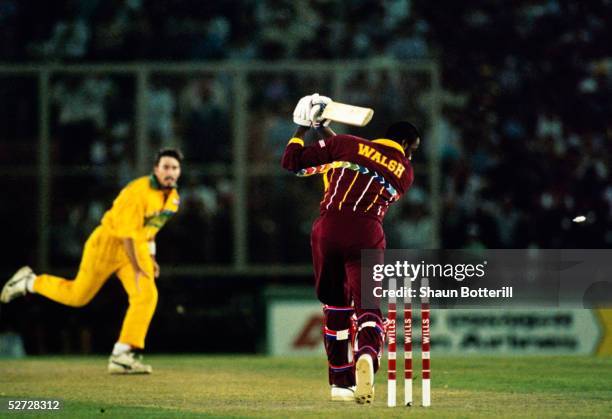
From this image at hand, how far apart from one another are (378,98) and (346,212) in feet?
27.2

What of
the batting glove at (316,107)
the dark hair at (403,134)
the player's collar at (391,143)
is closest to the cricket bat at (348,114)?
the batting glove at (316,107)

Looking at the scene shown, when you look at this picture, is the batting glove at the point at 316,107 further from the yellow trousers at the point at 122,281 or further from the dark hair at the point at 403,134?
the yellow trousers at the point at 122,281

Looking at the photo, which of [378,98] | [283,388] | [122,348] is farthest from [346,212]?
[378,98]

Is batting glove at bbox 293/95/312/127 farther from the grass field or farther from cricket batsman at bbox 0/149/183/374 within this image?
cricket batsman at bbox 0/149/183/374

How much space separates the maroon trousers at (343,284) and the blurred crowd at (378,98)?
799cm

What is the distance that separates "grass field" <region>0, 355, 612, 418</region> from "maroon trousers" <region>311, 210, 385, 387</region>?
0.33m

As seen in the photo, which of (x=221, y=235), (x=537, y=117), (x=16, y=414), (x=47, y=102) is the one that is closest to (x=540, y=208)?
(x=537, y=117)

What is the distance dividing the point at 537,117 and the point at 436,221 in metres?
2.80

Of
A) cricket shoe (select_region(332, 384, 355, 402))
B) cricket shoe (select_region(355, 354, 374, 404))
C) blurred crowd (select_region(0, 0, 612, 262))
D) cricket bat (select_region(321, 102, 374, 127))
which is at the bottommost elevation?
cricket shoe (select_region(332, 384, 355, 402))

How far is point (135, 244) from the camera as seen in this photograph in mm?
13109

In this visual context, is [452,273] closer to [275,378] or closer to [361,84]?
[361,84]

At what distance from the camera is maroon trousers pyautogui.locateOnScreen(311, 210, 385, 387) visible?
9.78m

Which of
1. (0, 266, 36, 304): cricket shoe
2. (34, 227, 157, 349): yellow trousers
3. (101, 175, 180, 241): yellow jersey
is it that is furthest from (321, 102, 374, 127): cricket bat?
(0, 266, 36, 304): cricket shoe

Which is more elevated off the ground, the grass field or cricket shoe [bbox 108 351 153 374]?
cricket shoe [bbox 108 351 153 374]
